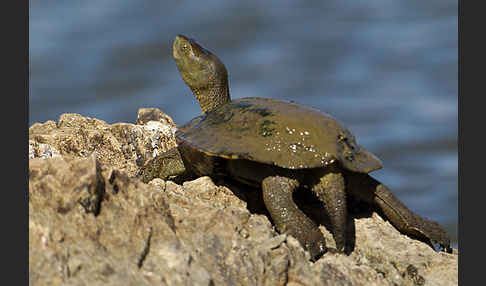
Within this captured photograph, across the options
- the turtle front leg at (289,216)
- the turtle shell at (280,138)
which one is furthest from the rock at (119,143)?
the turtle front leg at (289,216)

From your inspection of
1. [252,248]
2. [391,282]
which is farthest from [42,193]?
[391,282]

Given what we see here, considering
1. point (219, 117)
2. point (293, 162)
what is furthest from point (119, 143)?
point (293, 162)

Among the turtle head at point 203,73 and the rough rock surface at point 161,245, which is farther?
the turtle head at point 203,73

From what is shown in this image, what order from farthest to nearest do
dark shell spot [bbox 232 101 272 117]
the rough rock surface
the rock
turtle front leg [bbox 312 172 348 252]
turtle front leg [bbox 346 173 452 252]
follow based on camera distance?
the rock → turtle front leg [bbox 346 173 452 252] → dark shell spot [bbox 232 101 272 117] → turtle front leg [bbox 312 172 348 252] → the rough rock surface

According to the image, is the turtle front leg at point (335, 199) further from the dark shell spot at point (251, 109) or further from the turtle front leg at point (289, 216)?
the dark shell spot at point (251, 109)

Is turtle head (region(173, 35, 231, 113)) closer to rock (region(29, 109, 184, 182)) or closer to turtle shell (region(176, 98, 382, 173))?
rock (region(29, 109, 184, 182))

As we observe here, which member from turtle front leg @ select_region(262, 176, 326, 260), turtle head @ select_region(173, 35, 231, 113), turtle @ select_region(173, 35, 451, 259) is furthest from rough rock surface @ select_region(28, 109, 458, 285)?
turtle head @ select_region(173, 35, 231, 113)

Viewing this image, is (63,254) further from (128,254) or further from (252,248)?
(252,248)
